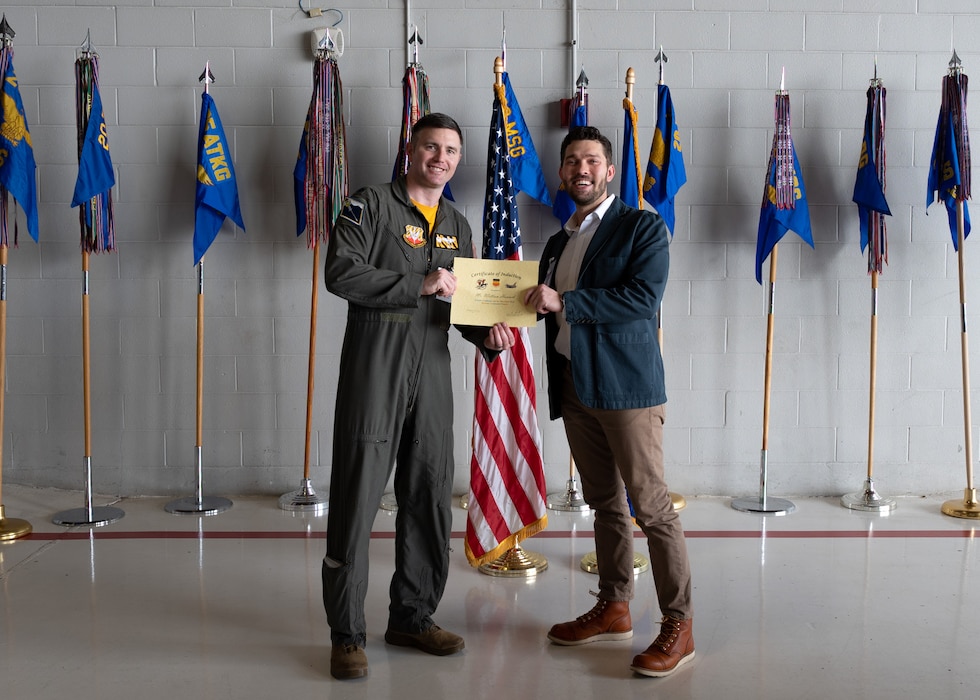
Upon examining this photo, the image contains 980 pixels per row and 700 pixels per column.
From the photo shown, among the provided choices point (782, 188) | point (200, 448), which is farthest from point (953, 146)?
point (200, 448)

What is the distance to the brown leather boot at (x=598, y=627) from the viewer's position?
9.55 feet

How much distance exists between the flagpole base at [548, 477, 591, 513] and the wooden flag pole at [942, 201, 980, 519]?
6.02 feet

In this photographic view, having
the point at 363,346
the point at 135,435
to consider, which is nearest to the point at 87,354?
the point at 135,435

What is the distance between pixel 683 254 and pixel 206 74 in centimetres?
264

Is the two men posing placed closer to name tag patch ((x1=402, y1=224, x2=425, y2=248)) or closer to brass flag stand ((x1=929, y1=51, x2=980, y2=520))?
→ name tag patch ((x1=402, y1=224, x2=425, y2=248))

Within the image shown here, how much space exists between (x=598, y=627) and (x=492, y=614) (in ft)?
1.42

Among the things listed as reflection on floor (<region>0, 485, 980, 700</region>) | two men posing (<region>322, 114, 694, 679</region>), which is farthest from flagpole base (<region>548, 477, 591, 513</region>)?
two men posing (<region>322, 114, 694, 679</region>)

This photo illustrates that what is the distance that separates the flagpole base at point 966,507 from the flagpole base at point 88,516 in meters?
4.17

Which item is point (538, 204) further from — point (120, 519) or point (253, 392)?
→ point (120, 519)

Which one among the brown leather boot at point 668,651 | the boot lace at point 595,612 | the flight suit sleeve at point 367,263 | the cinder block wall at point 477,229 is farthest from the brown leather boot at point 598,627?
the cinder block wall at point 477,229

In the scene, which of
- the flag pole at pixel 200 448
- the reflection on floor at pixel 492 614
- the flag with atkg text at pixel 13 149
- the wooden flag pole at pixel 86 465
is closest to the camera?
the reflection on floor at pixel 492 614

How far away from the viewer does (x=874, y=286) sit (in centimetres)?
467

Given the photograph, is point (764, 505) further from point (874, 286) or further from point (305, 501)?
point (305, 501)

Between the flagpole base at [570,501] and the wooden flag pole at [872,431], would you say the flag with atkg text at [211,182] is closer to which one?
the flagpole base at [570,501]
